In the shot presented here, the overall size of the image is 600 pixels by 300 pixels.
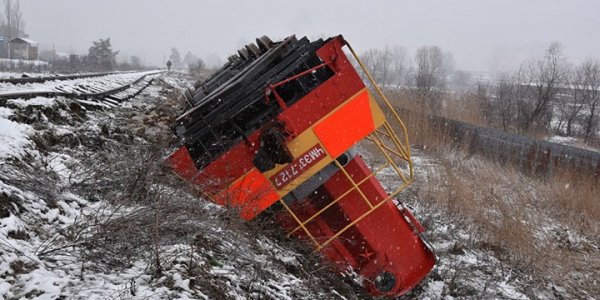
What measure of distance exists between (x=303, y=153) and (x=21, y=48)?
51828mm

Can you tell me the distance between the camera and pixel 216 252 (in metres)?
3.63

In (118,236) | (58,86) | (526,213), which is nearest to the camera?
(118,236)

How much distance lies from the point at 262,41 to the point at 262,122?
175 cm

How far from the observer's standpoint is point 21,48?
46938mm

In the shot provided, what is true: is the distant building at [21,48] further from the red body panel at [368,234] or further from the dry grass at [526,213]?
the red body panel at [368,234]

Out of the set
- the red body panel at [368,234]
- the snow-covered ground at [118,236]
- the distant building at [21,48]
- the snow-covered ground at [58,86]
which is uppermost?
the distant building at [21,48]

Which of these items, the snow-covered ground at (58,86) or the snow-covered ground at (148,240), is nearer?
the snow-covered ground at (148,240)

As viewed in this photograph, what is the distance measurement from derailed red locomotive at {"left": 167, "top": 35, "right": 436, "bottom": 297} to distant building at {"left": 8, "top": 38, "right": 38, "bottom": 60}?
49.1 m

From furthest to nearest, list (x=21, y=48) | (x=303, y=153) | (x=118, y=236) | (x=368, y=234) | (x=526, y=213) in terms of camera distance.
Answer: (x=21, y=48)
(x=526, y=213)
(x=368, y=234)
(x=303, y=153)
(x=118, y=236)

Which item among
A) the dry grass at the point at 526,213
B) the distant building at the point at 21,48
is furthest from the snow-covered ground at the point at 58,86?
the distant building at the point at 21,48

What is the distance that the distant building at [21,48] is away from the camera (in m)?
46.2

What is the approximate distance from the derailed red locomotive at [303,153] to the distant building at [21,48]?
49.1 metres

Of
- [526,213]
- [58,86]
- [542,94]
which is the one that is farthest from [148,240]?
[542,94]

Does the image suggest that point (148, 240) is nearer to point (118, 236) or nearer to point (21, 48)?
point (118, 236)
